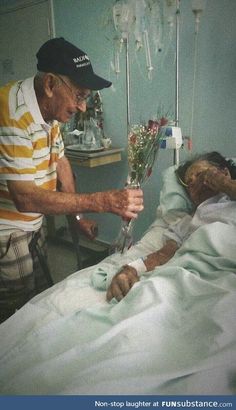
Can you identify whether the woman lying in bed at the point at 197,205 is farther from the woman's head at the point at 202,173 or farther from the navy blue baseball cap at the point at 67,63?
the navy blue baseball cap at the point at 67,63

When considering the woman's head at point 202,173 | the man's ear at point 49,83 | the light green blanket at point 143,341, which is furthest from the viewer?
the woman's head at point 202,173

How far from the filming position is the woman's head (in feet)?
5.10

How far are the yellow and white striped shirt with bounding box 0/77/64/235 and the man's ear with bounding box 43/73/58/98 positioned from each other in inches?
2.4

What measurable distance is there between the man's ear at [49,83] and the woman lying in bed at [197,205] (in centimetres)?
72

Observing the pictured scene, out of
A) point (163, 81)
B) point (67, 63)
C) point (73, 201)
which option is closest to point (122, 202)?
point (73, 201)

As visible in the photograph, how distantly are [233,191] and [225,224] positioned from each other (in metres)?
0.19

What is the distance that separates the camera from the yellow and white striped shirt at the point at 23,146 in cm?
123

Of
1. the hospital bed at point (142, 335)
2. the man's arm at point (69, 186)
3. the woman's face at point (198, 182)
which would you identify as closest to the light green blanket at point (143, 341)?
the hospital bed at point (142, 335)

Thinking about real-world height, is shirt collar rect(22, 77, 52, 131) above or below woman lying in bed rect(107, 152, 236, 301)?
above

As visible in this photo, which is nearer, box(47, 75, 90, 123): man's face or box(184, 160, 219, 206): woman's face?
box(47, 75, 90, 123): man's face

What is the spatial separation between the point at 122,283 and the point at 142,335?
0.33 m

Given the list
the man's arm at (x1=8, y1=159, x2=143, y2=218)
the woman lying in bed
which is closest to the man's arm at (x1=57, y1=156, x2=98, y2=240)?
the woman lying in bed

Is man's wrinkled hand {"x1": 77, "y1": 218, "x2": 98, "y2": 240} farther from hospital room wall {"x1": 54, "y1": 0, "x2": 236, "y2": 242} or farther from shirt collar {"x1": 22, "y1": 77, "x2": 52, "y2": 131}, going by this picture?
hospital room wall {"x1": 54, "y1": 0, "x2": 236, "y2": 242}

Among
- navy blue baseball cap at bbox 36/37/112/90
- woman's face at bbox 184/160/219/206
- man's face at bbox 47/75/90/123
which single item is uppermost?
navy blue baseball cap at bbox 36/37/112/90
